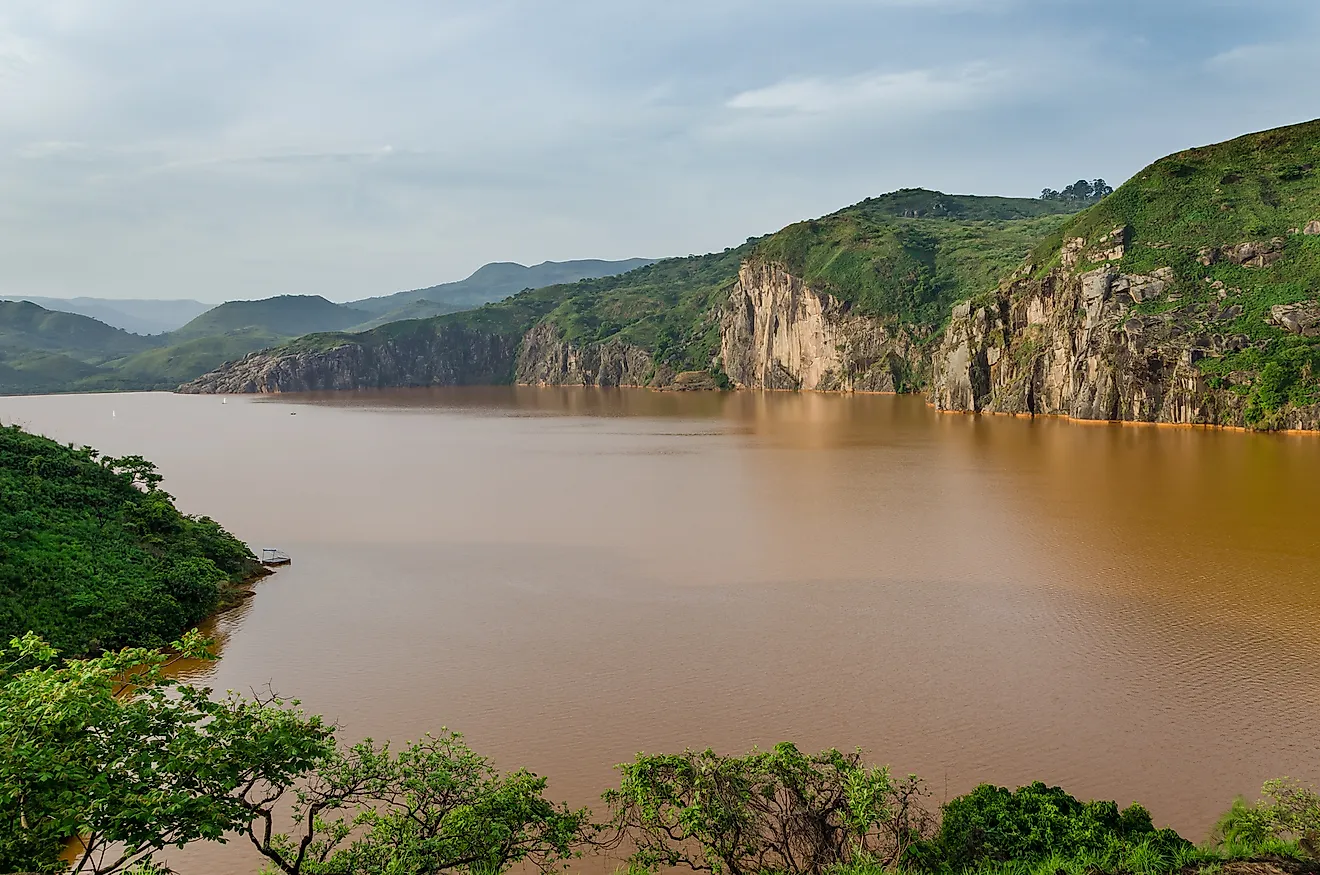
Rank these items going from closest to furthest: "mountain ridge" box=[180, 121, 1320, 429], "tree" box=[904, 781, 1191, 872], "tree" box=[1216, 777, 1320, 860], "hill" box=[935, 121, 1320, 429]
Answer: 1. "tree" box=[1216, 777, 1320, 860]
2. "tree" box=[904, 781, 1191, 872]
3. "hill" box=[935, 121, 1320, 429]
4. "mountain ridge" box=[180, 121, 1320, 429]

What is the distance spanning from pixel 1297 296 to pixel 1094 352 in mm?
14600

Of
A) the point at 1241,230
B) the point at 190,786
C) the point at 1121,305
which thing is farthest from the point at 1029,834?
the point at 1241,230

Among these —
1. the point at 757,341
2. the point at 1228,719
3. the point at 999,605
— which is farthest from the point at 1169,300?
the point at 757,341

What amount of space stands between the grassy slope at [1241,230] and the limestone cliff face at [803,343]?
→ 33948 millimetres

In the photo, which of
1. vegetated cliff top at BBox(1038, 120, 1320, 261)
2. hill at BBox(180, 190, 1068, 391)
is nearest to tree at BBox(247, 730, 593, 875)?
vegetated cliff top at BBox(1038, 120, 1320, 261)

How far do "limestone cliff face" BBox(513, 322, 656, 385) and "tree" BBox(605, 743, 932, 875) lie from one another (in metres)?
160

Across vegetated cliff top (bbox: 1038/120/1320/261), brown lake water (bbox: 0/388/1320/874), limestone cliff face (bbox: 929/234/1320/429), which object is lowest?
brown lake water (bbox: 0/388/1320/874)

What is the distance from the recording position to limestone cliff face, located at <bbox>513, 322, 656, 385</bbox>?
583 ft

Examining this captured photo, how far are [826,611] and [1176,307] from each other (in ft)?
200

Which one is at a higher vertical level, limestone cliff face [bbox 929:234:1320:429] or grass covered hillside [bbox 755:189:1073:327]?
grass covered hillside [bbox 755:189:1073:327]

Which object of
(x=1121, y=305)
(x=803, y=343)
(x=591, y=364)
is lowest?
(x=591, y=364)

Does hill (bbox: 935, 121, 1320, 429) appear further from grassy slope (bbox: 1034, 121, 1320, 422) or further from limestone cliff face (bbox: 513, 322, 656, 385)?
limestone cliff face (bbox: 513, 322, 656, 385)

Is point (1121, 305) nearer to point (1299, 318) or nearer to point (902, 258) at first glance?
point (1299, 318)

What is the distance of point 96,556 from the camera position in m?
26.3
